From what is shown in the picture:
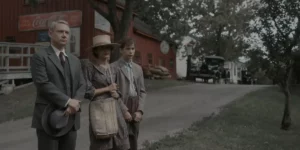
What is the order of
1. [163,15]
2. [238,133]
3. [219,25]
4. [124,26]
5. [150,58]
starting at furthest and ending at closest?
[219,25]
[150,58]
[163,15]
[124,26]
[238,133]

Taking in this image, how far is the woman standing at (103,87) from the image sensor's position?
4.43 m

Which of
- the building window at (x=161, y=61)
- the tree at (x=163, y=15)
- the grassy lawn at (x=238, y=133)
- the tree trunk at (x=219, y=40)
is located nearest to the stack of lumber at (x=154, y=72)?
the building window at (x=161, y=61)

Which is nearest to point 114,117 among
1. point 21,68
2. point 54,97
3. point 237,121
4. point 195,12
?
point 54,97

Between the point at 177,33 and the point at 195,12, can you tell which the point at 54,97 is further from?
the point at 195,12

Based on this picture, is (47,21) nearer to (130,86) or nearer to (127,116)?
(130,86)

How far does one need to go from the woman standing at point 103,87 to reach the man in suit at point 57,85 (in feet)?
1.19

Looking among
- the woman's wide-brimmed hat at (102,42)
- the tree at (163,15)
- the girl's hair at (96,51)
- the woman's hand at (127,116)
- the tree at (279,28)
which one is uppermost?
the tree at (163,15)

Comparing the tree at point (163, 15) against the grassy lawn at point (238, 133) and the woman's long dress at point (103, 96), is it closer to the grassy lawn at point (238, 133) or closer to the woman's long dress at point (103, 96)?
the grassy lawn at point (238, 133)

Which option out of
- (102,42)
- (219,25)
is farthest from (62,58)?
(219,25)

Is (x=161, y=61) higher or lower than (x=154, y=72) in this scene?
higher

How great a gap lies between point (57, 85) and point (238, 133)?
650cm

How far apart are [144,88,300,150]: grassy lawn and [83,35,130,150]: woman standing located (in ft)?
9.62

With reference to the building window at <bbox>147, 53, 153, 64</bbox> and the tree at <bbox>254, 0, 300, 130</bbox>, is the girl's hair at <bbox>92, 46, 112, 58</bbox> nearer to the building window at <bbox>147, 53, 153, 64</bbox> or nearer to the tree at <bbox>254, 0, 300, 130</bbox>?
the tree at <bbox>254, 0, 300, 130</bbox>

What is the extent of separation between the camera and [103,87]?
459 cm
